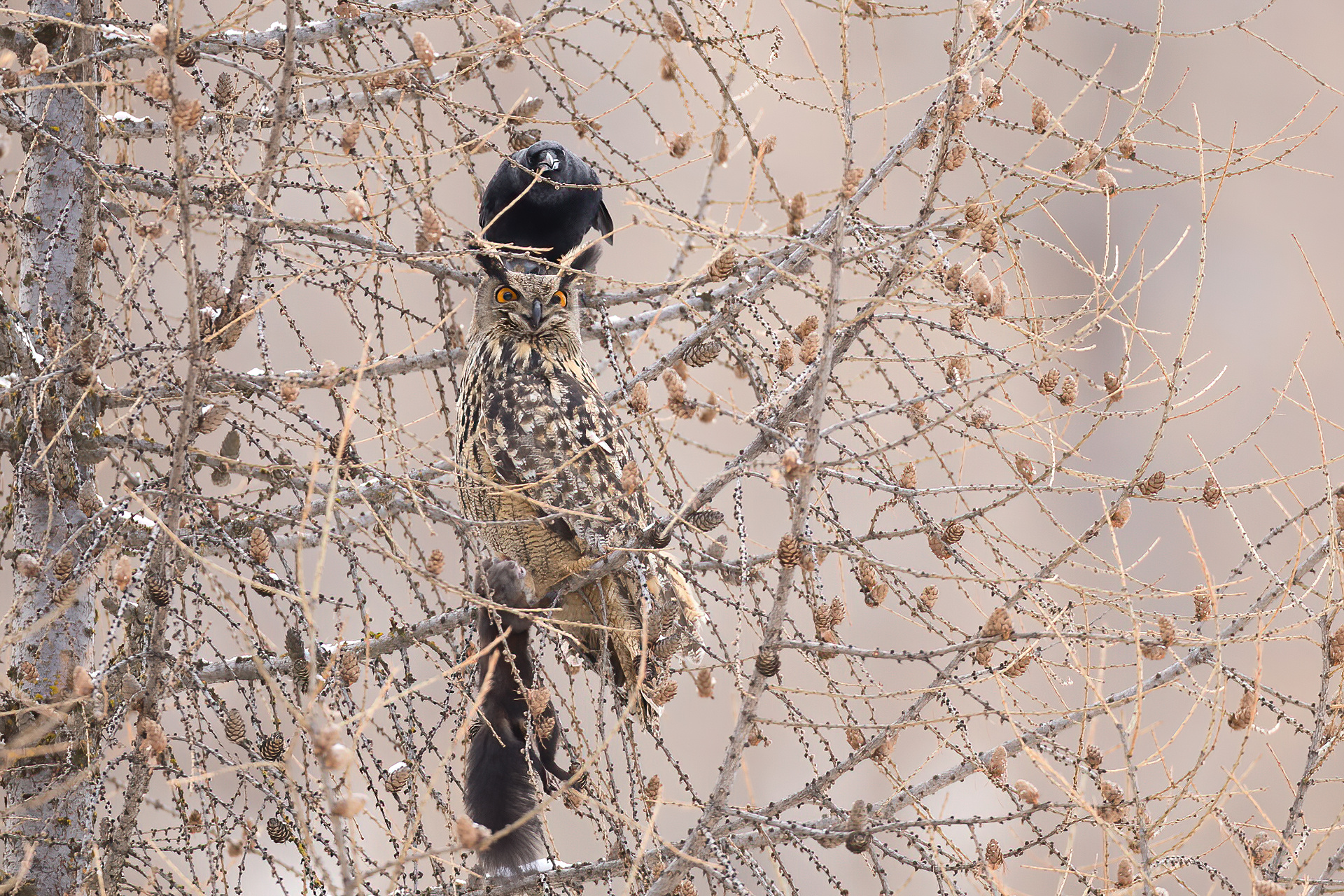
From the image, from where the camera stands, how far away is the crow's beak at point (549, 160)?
6.37ft

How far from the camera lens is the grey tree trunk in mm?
1601

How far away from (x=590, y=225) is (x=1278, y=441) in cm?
513

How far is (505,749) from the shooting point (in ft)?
4.87

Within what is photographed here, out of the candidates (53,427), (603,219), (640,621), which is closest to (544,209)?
(603,219)

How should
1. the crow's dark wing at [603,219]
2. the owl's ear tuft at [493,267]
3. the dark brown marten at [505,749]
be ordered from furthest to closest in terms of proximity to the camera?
the crow's dark wing at [603,219] → the owl's ear tuft at [493,267] → the dark brown marten at [505,749]

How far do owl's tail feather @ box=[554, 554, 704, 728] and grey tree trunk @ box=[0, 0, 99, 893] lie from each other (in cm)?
77

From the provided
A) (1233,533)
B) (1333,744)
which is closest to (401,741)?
(1333,744)

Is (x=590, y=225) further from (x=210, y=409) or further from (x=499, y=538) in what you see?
(x=210, y=409)

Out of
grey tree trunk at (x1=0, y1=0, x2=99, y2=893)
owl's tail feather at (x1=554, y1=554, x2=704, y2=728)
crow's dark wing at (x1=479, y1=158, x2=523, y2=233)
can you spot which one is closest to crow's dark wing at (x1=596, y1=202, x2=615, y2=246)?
crow's dark wing at (x1=479, y1=158, x2=523, y2=233)

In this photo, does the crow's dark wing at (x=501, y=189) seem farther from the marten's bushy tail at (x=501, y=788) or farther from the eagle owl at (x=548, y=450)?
the marten's bushy tail at (x=501, y=788)

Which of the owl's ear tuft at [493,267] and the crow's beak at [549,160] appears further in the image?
the owl's ear tuft at [493,267]

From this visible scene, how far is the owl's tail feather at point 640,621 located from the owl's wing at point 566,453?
98 millimetres

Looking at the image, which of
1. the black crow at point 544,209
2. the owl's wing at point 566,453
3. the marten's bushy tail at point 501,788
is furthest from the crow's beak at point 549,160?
the marten's bushy tail at point 501,788

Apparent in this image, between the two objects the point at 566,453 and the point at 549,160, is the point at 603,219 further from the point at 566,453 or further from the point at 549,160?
the point at 566,453
